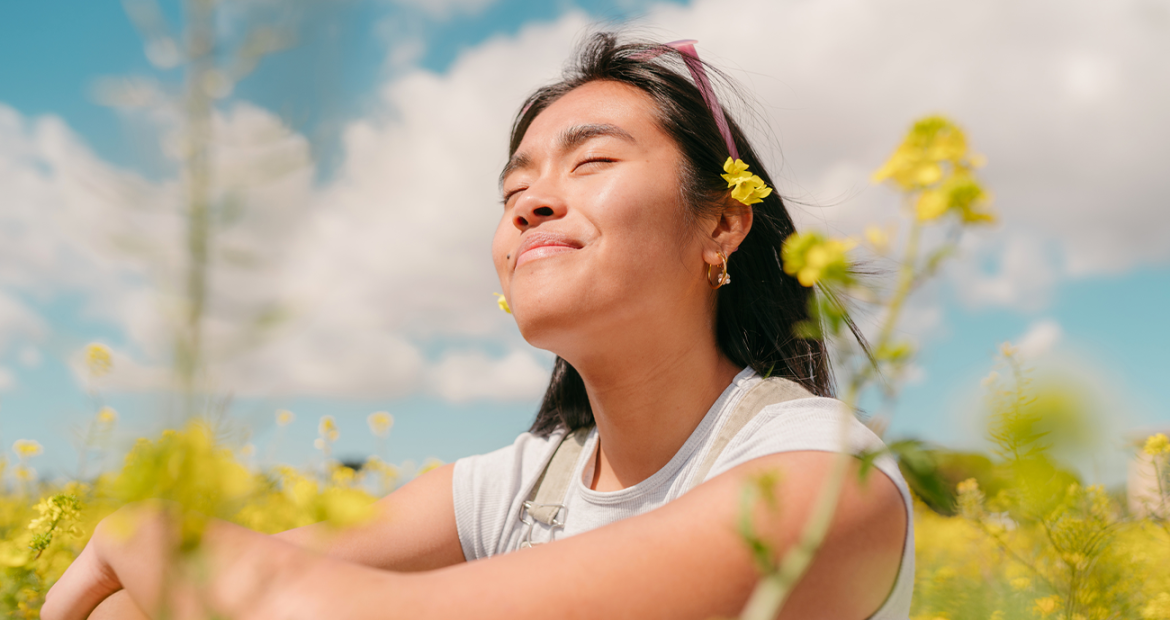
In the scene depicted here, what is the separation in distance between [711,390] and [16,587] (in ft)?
5.90

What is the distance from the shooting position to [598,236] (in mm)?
1821

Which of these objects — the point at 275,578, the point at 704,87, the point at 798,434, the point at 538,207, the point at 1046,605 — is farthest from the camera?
the point at 704,87

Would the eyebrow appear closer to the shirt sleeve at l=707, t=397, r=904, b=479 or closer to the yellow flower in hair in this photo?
the yellow flower in hair

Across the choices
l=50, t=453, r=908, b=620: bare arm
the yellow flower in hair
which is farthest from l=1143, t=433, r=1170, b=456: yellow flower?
A: l=50, t=453, r=908, b=620: bare arm

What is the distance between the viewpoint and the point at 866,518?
3.56 feet

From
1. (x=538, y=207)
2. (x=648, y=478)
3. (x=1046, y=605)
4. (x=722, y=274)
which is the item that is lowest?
(x=1046, y=605)

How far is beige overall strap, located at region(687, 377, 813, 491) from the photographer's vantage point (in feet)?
5.83

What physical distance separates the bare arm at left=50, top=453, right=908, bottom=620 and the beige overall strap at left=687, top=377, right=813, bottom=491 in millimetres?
639

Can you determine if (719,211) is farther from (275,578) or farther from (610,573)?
(275,578)

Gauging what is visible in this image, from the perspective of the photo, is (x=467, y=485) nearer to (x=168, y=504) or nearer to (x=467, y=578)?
(x=467, y=578)

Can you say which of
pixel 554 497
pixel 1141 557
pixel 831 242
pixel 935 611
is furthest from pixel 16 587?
pixel 1141 557

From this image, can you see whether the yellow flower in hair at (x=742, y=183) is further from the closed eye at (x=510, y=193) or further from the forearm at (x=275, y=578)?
the forearm at (x=275, y=578)

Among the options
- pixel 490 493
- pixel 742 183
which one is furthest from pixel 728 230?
pixel 490 493

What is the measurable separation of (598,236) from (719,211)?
0.55 metres
